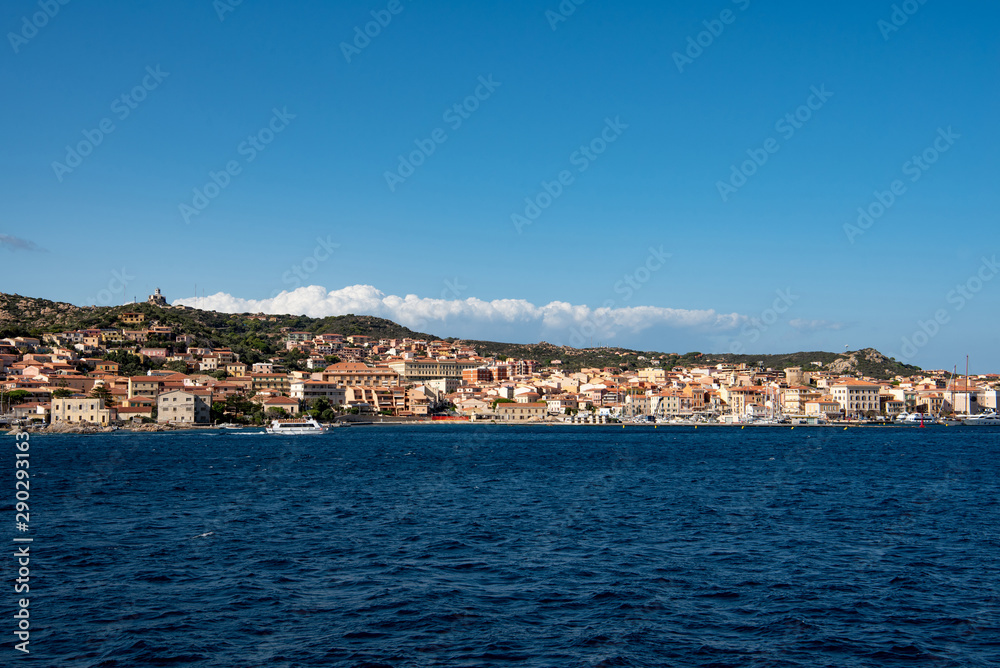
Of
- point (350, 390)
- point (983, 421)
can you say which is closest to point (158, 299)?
point (350, 390)

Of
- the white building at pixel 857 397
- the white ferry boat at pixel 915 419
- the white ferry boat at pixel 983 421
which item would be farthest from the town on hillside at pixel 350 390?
the white ferry boat at pixel 983 421

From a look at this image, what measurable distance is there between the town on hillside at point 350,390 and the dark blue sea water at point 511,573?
63949 millimetres

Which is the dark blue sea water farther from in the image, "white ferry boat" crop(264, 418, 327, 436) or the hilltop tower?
the hilltop tower

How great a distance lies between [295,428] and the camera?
3204 inches

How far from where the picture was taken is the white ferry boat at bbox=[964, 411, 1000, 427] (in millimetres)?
114438

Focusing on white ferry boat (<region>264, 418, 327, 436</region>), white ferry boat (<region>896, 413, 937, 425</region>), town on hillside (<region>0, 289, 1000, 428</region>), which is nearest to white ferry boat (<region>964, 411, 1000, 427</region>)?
white ferry boat (<region>896, 413, 937, 425</region>)

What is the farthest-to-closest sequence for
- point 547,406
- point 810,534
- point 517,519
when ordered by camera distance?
point 547,406 → point 517,519 → point 810,534

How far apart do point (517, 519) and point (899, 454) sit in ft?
126

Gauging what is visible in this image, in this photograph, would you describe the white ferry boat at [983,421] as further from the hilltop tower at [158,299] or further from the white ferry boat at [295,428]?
the hilltop tower at [158,299]

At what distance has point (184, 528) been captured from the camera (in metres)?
19.8

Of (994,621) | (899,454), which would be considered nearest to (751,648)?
(994,621)

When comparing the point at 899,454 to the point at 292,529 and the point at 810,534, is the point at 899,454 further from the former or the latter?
the point at 292,529

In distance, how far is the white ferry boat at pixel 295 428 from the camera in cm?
7938

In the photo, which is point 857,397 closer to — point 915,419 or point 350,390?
point 915,419
